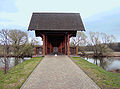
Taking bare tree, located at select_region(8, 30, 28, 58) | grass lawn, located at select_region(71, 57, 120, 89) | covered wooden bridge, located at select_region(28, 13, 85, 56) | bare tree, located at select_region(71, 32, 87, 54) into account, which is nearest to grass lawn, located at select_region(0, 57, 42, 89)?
grass lawn, located at select_region(71, 57, 120, 89)

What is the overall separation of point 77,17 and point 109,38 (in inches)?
809

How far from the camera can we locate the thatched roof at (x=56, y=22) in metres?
10.9

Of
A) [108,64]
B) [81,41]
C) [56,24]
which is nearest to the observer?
[56,24]

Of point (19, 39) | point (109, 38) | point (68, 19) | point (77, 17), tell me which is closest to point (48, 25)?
point (68, 19)

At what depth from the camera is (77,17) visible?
13.2m

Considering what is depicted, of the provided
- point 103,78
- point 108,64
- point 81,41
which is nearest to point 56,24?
point 103,78

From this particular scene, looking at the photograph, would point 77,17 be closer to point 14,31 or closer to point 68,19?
point 68,19

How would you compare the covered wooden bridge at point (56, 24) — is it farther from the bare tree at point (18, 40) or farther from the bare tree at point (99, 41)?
the bare tree at point (99, 41)

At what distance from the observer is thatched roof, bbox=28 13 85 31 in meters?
10.9

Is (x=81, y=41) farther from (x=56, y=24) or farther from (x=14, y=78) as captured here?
(x=14, y=78)

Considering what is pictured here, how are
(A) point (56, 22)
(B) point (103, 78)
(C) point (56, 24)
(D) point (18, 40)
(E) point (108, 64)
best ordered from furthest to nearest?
1. (D) point (18, 40)
2. (E) point (108, 64)
3. (A) point (56, 22)
4. (C) point (56, 24)
5. (B) point (103, 78)

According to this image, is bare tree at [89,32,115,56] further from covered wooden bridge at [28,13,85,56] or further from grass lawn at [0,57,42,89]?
grass lawn at [0,57,42,89]

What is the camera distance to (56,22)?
39.9 feet

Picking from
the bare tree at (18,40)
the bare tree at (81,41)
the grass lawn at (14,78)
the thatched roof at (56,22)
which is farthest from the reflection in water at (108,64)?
the bare tree at (18,40)
